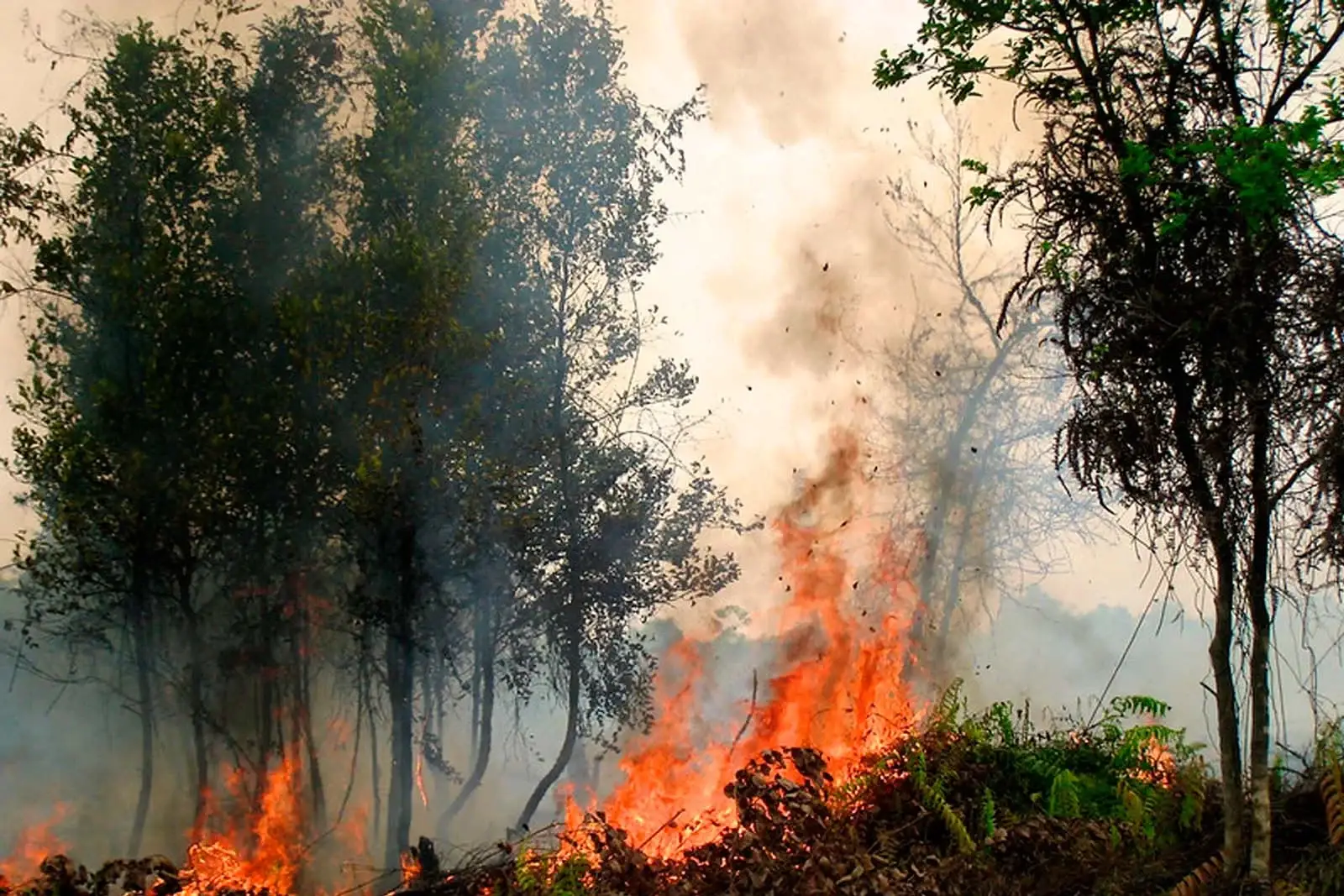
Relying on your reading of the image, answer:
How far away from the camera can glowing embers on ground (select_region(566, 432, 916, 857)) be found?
11828mm

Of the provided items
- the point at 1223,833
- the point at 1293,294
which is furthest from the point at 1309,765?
the point at 1293,294

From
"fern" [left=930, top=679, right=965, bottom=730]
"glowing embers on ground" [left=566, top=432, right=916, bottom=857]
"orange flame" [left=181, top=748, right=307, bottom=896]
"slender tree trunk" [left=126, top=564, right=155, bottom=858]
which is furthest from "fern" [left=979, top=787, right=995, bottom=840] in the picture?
"slender tree trunk" [left=126, top=564, right=155, bottom=858]

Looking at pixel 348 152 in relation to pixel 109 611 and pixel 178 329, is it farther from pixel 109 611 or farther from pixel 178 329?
pixel 109 611

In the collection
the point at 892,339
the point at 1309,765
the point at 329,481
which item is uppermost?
the point at 892,339

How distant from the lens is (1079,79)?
282 inches

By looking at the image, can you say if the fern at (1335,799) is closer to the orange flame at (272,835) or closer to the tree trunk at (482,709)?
the tree trunk at (482,709)

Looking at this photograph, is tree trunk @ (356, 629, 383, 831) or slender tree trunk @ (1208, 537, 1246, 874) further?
tree trunk @ (356, 629, 383, 831)

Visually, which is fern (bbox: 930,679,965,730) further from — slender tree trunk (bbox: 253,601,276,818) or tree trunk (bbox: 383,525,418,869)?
slender tree trunk (bbox: 253,601,276,818)

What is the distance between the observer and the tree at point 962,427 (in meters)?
13.6

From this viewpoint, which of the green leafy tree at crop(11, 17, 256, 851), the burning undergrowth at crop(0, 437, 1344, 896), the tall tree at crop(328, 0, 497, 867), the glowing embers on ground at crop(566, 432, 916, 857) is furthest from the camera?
the glowing embers on ground at crop(566, 432, 916, 857)

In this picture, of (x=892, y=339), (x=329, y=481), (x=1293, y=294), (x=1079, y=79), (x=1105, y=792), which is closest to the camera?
(x=1293, y=294)

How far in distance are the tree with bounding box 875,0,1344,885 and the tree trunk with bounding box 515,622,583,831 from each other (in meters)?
6.62

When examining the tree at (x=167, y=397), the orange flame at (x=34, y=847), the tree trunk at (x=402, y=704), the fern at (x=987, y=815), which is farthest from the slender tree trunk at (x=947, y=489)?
the orange flame at (x=34, y=847)

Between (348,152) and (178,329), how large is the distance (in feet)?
8.94
